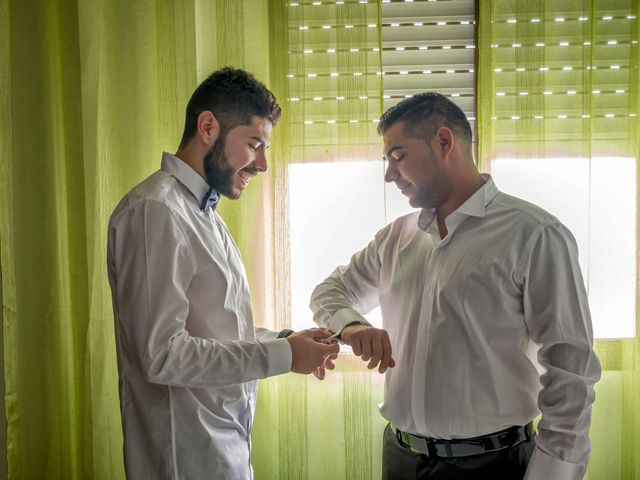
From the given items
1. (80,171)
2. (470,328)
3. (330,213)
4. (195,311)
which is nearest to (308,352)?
(195,311)

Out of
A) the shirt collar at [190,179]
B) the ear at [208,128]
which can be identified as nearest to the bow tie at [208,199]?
the shirt collar at [190,179]

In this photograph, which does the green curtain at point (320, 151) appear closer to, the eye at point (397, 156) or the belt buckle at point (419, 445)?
the eye at point (397, 156)

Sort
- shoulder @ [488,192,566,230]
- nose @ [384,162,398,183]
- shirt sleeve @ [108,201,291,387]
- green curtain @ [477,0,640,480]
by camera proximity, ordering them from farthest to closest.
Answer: green curtain @ [477,0,640,480] → nose @ [384,162,398,183] → shoulder @ [488,192,566,230] → shirt sleeve @ [108,201,291,387]

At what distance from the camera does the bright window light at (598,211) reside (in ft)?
6.76

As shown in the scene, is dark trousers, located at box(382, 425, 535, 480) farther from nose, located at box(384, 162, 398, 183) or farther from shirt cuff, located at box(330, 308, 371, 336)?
nose, located at box(384, 162, 398, 183)

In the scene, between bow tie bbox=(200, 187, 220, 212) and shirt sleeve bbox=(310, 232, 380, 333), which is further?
shirt sleeve bbox=(310, 232, 380, 333)

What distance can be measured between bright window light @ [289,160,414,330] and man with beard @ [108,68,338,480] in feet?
1.94

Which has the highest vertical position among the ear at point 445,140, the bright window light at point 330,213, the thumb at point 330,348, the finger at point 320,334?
the ear at point 445,140

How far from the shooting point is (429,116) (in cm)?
153

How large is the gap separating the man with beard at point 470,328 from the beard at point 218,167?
0.47m

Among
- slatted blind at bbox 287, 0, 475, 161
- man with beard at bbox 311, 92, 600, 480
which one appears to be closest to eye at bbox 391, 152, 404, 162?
man with beard at bbox 311, 92, 600, 480

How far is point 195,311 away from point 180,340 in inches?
5.6

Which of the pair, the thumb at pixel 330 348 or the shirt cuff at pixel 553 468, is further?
the thumb at pixel 330 348

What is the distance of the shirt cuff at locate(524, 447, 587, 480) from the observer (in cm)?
125
